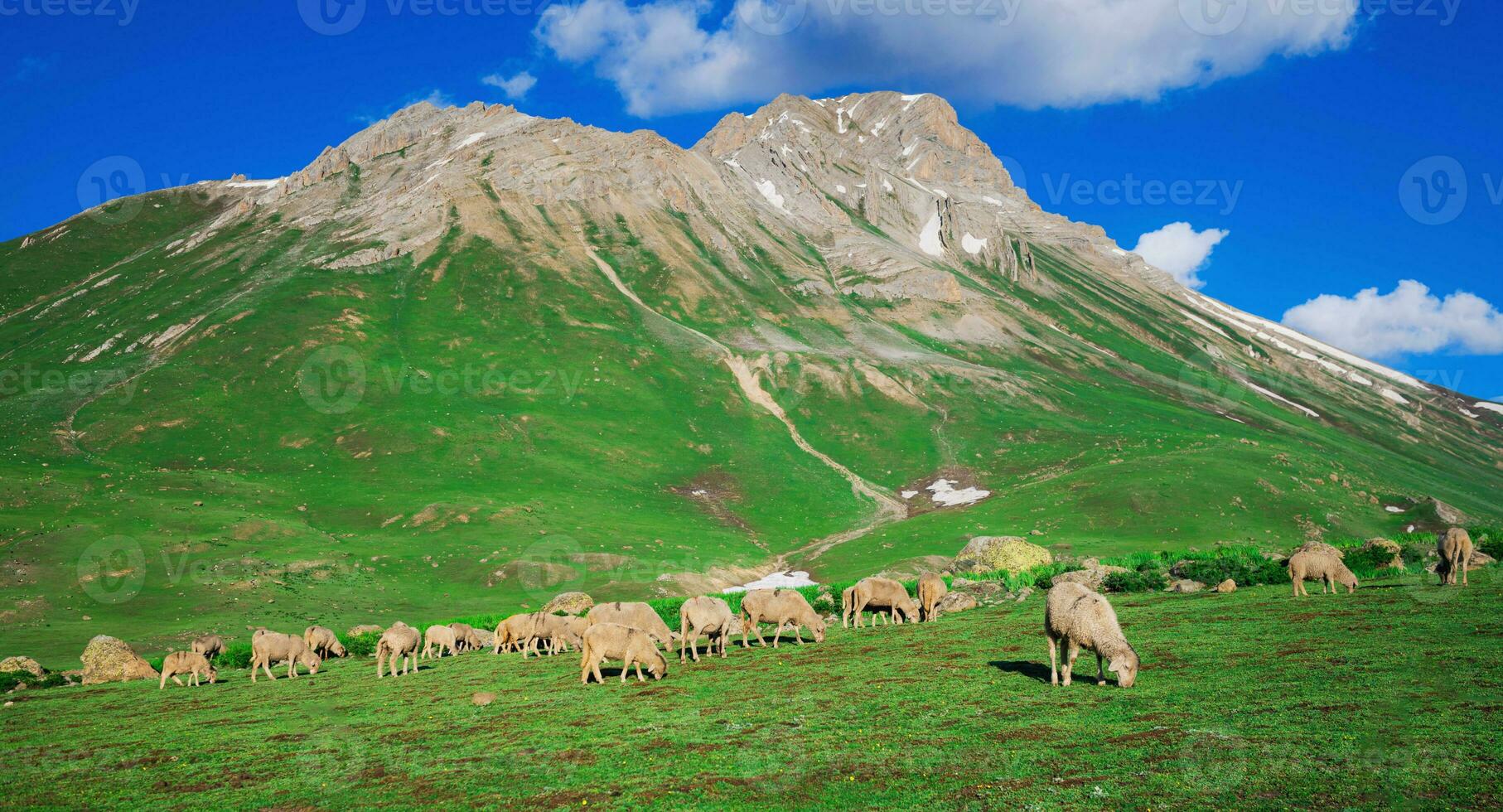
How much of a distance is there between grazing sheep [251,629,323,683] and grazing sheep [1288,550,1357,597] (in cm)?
4388

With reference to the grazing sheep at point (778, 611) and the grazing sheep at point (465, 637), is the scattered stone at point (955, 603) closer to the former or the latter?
the grazing sheep at point (778, 611)

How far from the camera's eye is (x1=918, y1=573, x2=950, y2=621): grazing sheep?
43469mm

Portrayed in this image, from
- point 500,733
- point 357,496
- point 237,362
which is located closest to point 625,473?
point 357,496

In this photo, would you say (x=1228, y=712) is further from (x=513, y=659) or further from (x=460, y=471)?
(x=460, y=471)

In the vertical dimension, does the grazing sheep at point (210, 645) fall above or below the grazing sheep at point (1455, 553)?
below

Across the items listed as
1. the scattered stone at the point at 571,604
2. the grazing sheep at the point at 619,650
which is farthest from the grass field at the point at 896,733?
the scattered stone at the point at 571,604

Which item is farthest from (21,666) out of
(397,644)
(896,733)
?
(896,733)

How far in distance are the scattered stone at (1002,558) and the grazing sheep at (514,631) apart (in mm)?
29912

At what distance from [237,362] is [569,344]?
57074 mm

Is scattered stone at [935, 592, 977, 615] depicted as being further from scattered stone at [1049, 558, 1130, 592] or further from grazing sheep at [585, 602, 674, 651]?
grazing sheep at [585, 602, 674, 651]

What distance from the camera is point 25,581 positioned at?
69562 millimetres

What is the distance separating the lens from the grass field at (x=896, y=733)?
15.1 m

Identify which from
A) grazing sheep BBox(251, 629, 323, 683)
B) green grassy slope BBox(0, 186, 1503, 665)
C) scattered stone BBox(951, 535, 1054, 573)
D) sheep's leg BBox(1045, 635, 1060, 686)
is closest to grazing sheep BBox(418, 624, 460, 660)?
grazing sheep BBox(251, 629, 323, 683)

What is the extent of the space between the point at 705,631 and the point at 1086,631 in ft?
56.4
